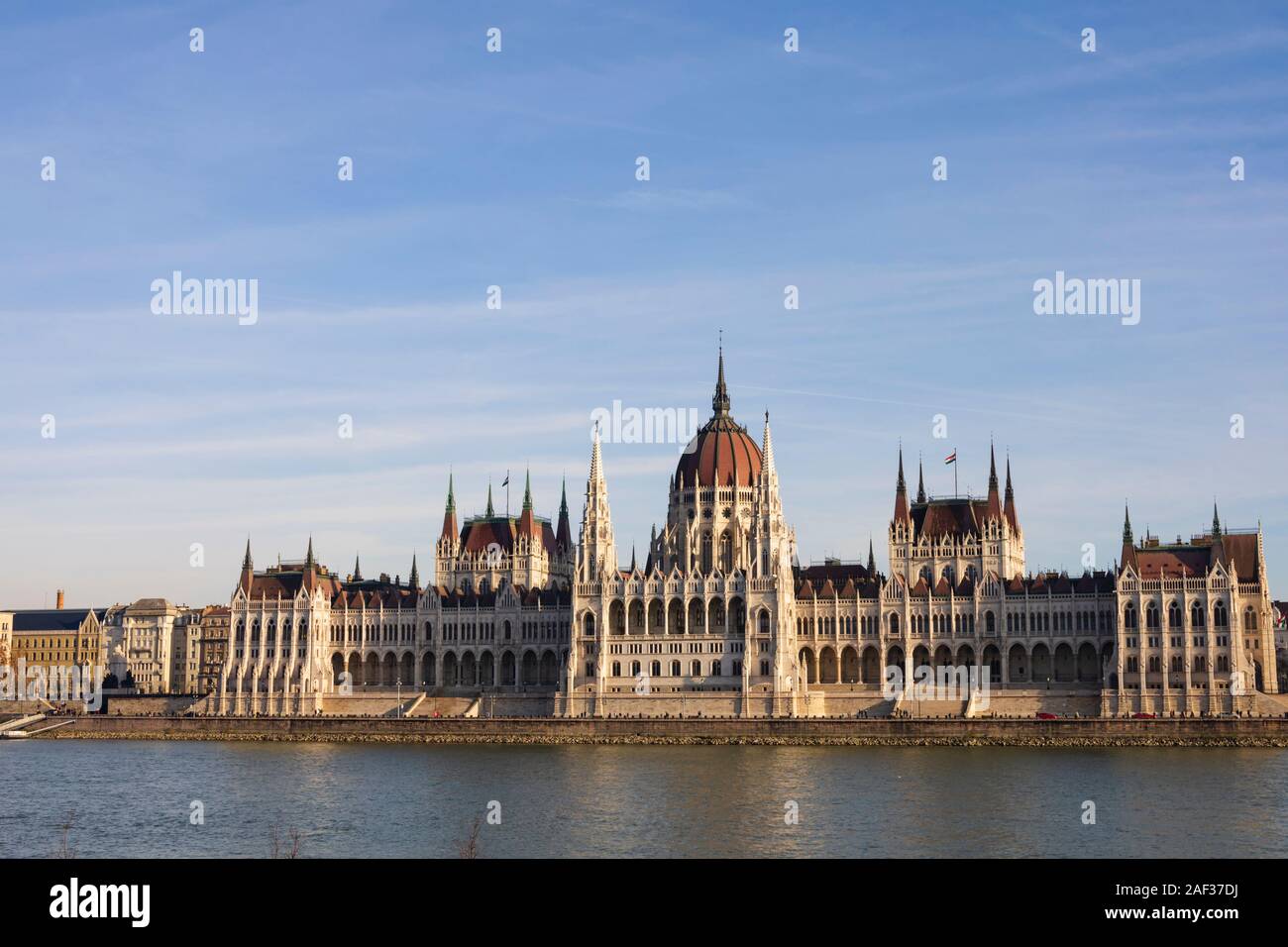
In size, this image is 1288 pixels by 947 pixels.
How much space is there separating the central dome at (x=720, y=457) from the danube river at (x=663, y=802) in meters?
39.8

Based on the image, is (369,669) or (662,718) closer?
(662,718)

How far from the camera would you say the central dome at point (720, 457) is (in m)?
140

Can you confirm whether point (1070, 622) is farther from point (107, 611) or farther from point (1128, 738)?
point (107, 611)

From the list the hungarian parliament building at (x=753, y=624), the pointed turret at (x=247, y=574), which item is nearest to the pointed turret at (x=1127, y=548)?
the hungarian parliament building at (x=753, y=624)

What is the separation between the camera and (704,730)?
115188 mm

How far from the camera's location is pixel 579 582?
134250mm

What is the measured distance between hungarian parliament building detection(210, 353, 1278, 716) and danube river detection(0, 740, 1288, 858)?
20.2 m

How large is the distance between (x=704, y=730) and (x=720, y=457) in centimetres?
3335

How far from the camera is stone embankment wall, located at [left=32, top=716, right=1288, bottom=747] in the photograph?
10412cm
